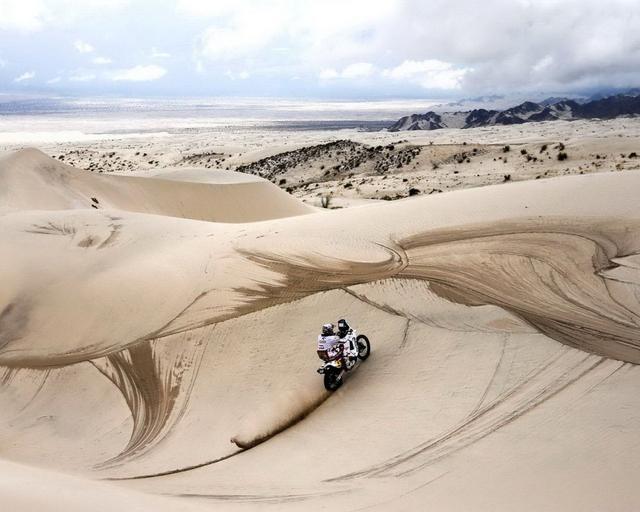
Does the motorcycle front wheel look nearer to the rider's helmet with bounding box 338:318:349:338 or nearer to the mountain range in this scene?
the rider's helmet with bounding box 338:318:349:338

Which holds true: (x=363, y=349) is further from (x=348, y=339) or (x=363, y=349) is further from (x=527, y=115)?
(x=527, y=115)

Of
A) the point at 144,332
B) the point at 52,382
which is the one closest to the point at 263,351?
the point at 144,332

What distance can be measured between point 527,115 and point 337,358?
59864 mm

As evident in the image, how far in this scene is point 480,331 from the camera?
4.87m

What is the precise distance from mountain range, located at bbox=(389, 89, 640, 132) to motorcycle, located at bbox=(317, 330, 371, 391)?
2136 inches

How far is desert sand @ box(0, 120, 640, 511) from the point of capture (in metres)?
3.36

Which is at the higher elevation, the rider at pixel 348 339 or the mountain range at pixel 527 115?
the mountain range at pixel 527 115

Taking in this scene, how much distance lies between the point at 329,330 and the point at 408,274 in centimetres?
177

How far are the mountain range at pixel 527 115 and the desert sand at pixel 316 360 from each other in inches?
2024

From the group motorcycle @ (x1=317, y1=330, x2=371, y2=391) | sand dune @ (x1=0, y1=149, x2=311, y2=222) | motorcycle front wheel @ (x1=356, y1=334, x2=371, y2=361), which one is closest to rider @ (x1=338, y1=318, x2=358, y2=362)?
motorcycle @ (x1=317, y1=330, x2=371, y2=391)

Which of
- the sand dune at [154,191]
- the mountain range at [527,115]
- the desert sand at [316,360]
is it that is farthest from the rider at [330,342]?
the mountain range at [527,115]

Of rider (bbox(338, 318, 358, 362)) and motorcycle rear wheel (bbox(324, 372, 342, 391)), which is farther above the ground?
rider (bbox(338, 318, 358, 362))

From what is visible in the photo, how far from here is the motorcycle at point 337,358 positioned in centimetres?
466

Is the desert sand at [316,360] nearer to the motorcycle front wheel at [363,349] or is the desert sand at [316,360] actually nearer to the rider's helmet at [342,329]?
the motorcycle front wheel at [363,349]
